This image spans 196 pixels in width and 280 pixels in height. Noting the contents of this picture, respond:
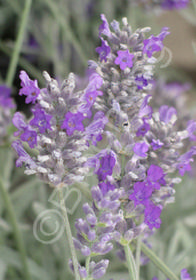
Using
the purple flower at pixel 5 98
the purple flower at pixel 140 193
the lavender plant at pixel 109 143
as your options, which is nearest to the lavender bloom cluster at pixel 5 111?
the purple flower at pixel 5 98

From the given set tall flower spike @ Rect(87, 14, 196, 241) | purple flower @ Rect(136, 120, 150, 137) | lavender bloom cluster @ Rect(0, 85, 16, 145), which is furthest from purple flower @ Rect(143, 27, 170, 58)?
lavender bloom cluster @ Rect(0, 85, 16, 145)

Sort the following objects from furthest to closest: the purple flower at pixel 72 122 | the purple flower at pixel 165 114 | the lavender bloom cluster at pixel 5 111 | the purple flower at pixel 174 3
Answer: the purple flower at pixel 174 3 → the lavender bloom cluster at pixel 5 111 → the purple flower at pixel 165 114 → the purple flower at pixel 72 122

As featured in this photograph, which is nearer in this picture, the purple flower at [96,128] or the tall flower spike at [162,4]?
the purple flower at [96,128]

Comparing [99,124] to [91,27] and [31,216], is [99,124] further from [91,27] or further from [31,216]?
[91,27]

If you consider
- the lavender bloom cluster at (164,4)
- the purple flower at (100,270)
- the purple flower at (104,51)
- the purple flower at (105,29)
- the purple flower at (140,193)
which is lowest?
the purple flower at (100,270)

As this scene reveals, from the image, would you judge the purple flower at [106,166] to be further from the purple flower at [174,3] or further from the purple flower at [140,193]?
the purple flower at [174,3]

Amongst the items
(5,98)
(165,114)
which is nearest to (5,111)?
(5,98)
